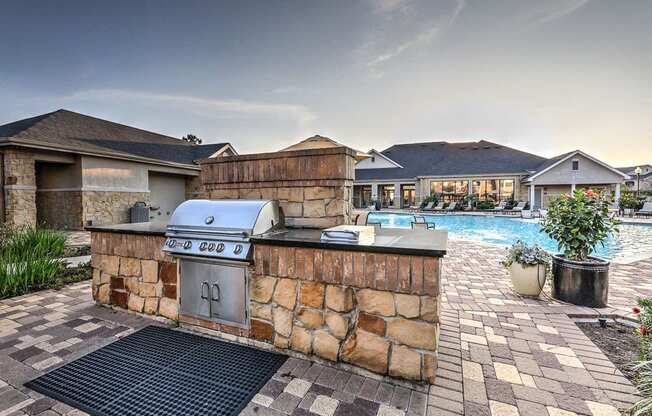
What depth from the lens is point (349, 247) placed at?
2.19 m

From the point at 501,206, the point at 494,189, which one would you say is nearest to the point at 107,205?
the point at 501,206

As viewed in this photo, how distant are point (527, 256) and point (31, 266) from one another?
24.2ft

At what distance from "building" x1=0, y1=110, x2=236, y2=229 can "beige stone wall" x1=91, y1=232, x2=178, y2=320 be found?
8.55 meters

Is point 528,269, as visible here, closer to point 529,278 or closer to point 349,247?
point 529,278

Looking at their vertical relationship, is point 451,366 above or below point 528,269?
below

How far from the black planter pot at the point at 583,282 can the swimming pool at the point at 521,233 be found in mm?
916

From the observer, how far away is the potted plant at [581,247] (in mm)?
3646

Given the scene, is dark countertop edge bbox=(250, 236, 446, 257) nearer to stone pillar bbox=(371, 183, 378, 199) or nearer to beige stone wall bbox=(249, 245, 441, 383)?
beige stone wall bbox=(249, 245, 441, 383)

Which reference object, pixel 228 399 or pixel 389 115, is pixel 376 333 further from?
pixel 389 115

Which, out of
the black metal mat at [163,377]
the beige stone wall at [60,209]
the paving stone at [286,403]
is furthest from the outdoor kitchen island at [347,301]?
the beige stone wall at [60,209]

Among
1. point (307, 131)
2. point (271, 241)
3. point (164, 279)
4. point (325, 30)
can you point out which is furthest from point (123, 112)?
point (271, 241)

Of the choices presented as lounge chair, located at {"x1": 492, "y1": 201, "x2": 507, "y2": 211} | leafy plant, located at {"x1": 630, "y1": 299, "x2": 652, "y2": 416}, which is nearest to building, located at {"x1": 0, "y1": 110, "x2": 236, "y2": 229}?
leafy plant, located at {"x1": 630, "y1": 299, "x2": 652, "y2": 416}

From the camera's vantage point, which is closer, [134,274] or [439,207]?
[134,274]

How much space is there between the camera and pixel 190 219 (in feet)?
9.37
